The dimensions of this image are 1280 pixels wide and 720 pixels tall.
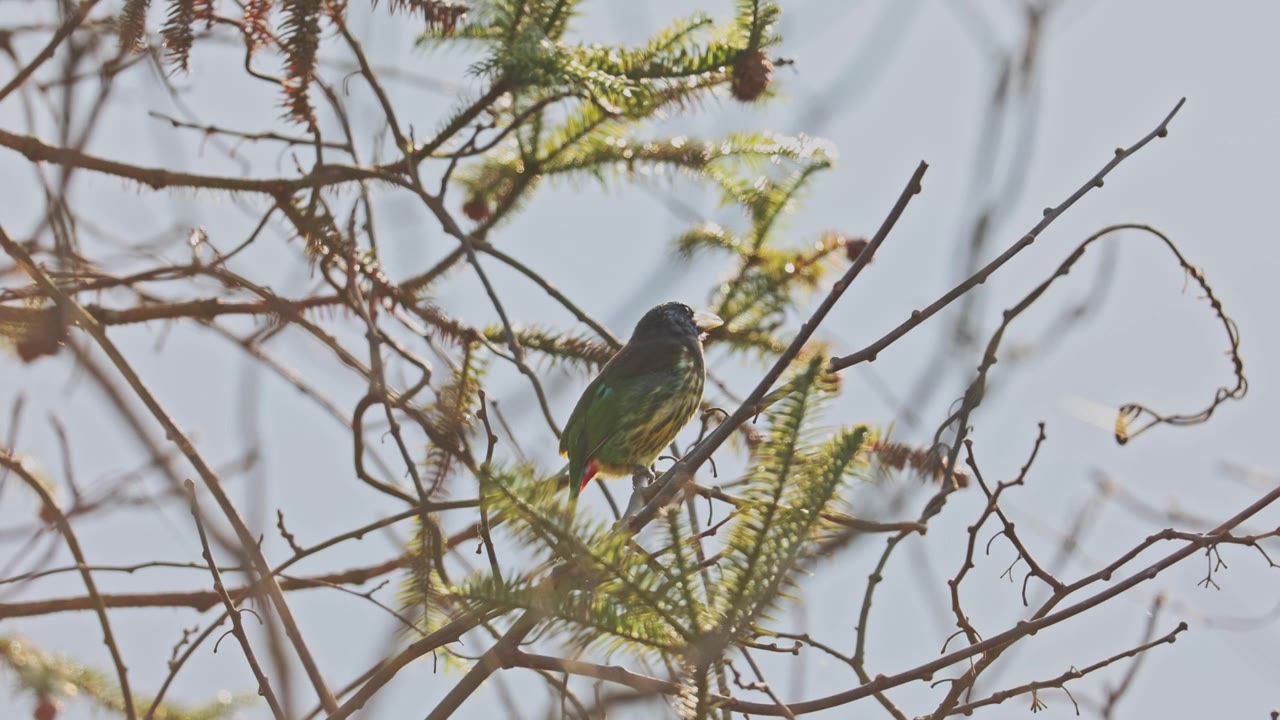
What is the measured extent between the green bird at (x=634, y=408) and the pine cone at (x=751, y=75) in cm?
83

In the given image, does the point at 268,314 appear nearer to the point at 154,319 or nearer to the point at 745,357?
the point at 154,319

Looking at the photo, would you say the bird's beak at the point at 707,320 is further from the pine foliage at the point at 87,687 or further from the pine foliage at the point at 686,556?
the pine foliage at the point at 686,556

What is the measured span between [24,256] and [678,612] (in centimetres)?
156

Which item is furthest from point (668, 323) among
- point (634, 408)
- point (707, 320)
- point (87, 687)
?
point (87, 687)

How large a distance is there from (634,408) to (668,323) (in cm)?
56

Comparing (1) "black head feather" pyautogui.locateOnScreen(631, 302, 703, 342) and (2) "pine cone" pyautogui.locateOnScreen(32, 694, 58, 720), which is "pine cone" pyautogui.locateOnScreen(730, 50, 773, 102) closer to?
(1) "black head feather" pyautogui.locateOnScreen(631, 302, 703, 342)

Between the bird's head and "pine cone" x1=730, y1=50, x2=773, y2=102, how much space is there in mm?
886

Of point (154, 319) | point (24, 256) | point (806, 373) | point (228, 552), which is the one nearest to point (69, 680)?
point (154, 319)

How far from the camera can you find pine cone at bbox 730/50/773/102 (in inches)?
119

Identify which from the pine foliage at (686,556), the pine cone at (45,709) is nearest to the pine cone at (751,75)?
the pine foliage at (686,556)

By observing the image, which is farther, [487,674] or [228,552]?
[487,674]

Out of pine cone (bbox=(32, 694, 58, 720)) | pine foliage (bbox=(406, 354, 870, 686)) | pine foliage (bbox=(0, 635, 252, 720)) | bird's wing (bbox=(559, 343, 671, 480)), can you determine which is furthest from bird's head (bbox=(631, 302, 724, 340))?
pine foliage (bbox=(406, 354, 870, 686))

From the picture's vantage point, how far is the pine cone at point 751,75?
3.03m

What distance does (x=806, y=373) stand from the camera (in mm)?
1396
